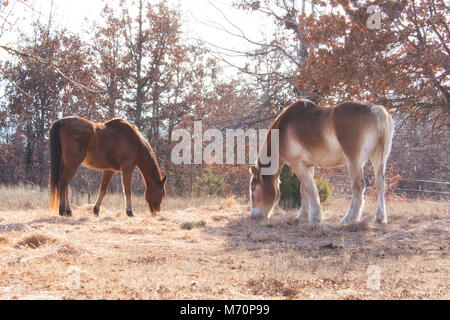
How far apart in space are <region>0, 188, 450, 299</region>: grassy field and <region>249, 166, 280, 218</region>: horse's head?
0.27m

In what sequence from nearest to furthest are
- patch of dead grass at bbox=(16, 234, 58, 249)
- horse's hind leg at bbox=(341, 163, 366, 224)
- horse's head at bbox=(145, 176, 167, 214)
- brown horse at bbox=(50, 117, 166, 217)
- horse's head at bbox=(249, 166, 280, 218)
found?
1. patch of dead grass at bbox=(16, 234, 58, 249)
2. horse's hind leg at bbox=(341, 163, 366, 224)
3. horse's head at bbox=(249, 166, 280, 218)
4. brown horse at bbox=(50, 117, 166, 217)
5. horse's head at bbox=(145, 176, 167, 214)

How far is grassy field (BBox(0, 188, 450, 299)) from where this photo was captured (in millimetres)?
3787

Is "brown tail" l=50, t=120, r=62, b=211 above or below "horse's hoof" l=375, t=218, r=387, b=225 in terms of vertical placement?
above

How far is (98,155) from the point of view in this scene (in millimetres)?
9289

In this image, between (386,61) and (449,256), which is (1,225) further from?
(386,61)

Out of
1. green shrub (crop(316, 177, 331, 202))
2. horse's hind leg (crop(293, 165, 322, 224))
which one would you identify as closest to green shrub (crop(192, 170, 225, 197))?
green shrub (crop(316, 177, 331, 202))

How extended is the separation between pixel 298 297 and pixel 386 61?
6.32 m

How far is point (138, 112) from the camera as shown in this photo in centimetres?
1695

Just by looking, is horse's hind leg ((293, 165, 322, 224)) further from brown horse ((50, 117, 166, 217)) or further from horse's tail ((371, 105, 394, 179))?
brown horse ((50, 117, 166, 217))

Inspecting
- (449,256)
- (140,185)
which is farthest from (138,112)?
(449,256)

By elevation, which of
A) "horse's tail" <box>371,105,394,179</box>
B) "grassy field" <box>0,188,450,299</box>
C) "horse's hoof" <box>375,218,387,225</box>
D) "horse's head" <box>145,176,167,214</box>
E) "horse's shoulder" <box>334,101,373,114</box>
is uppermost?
"horse's shoulder" <box>334,101,373,114</box>

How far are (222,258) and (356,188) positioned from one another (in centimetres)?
Answer: 324

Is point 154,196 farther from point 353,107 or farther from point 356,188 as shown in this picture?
point 353,107

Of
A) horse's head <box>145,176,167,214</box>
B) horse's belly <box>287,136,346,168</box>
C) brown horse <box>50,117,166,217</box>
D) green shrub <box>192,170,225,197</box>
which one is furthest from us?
green shrub <box>192,170,225,197</box>
